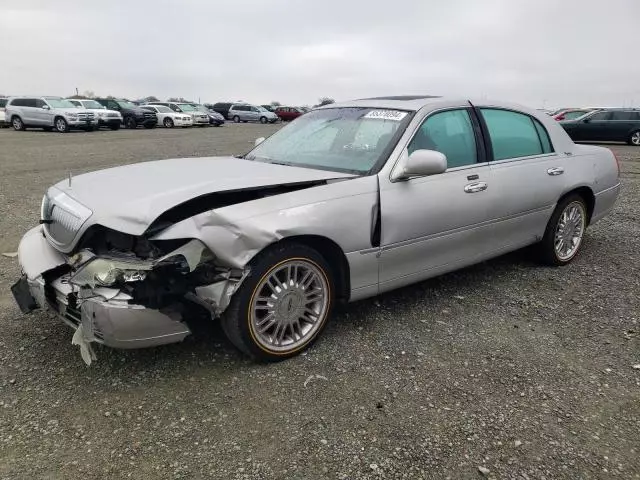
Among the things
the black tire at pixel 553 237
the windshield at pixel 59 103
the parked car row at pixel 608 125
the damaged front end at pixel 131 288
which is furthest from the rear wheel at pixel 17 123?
the black tire at pixel 553 237

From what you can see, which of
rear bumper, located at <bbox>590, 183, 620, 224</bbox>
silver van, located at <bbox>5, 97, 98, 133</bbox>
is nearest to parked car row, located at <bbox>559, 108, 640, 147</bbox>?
rear bumper, located at <bbox>590, 183, 620, 224</bbox>

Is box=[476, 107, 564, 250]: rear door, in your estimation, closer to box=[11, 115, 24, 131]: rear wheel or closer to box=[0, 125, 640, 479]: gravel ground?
box=[0, 125, 640, 479]: gravel ground

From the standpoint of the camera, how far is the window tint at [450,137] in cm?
374

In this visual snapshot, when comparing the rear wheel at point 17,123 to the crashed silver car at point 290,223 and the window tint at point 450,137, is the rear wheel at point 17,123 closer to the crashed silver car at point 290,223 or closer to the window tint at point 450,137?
the crashed silver car at point 290,223

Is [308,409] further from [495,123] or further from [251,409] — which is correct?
[495,123]

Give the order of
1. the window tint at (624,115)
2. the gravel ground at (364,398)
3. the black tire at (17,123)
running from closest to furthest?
the gravel ground at (364,398) → the window tint at (624,115) → the black tire at (17,123)

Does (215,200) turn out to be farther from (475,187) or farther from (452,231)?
(475,187)

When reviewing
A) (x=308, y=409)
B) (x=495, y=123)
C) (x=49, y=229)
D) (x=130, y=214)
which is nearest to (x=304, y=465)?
(x=308, y=409)

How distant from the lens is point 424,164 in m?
3.37

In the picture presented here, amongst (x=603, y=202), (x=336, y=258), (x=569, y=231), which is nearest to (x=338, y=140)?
(x=336, y=258)

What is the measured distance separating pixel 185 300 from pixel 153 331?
256mm

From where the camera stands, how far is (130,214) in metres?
2.76

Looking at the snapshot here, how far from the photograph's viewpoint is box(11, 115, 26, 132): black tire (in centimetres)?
2451

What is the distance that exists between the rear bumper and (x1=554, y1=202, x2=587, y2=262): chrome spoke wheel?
5.5 inches
